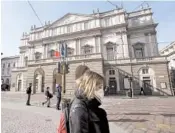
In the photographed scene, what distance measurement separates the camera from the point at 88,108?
1.52 m

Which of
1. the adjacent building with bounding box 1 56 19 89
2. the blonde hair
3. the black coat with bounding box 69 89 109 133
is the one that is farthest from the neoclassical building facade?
the black coat with bounding box 69 89 109 133

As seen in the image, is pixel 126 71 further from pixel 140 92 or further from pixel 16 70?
pixel 16 70

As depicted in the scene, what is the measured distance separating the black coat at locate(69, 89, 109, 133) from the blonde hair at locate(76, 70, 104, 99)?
77 millimetres

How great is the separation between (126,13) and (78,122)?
33.5 metres

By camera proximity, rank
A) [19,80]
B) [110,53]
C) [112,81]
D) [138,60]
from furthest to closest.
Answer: [19,80] → [110,53] → [112,81] → [138,60]

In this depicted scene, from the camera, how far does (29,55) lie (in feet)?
113

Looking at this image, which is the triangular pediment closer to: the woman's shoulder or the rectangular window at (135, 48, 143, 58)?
the rectangular window at (135, 48, 143, 58)

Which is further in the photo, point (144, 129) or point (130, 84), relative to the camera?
point (130, 84)

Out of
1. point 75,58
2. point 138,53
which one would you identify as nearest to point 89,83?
point 75,58

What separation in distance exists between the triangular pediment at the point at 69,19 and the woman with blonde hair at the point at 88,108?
103ft

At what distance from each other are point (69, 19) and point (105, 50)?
11866 millimetres

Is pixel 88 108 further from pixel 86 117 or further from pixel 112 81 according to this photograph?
pixel 112 81

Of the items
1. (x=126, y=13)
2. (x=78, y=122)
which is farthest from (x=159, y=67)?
(x=78, y=122)

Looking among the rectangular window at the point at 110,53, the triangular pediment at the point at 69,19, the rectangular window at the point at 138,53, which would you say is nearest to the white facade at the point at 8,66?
the triangular pediment at the point at 69,19
